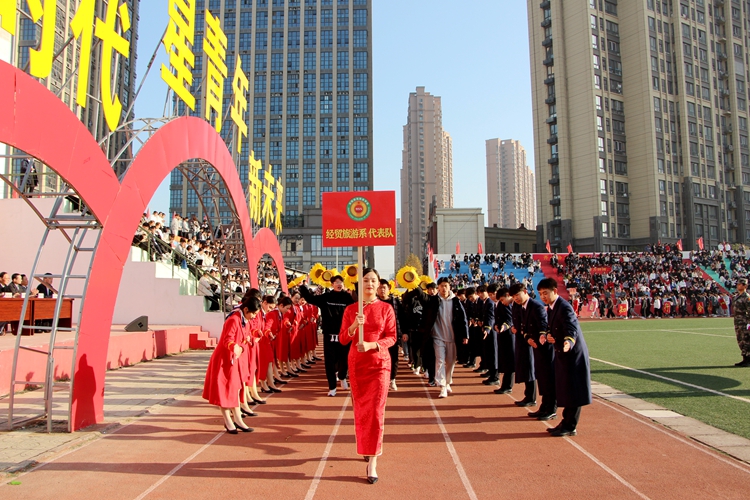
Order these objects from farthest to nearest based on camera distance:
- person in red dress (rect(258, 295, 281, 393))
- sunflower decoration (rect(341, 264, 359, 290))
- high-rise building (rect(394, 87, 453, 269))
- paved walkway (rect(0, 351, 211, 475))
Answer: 1. high-rise building (rect(394, 87, 453, 269))
2. sunflower decoration (rect(341, 264, 359, 290))
3. person in red dress (rect(258, 295, 281, 393))
4. paved walkway (rect(0, 351, 211, 475))

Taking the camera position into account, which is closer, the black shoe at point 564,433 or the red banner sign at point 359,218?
the red banner sign at point 359,218

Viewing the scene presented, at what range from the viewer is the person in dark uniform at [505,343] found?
8.40 metres

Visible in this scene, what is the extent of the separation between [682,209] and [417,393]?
54.6m

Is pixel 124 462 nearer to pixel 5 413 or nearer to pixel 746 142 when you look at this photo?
pixel 5 413

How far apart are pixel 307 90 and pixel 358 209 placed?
232ft

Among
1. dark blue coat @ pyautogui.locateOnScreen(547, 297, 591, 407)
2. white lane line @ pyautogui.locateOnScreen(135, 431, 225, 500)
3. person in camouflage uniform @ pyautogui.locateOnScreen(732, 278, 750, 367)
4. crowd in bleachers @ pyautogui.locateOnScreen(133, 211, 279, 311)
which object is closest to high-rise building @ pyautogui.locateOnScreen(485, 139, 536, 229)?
crowd in bleachers @ pyautogui.locateOnScreen(133, 211, 279, 311)

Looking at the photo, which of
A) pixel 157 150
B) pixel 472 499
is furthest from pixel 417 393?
pixel 157 150

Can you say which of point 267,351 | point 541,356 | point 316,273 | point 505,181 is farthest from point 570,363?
point 505,181

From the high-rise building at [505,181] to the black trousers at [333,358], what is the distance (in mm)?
104789

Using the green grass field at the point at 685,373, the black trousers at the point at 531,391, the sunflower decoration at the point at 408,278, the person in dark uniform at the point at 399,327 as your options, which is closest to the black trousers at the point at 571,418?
the green grass field at the point at 685,373

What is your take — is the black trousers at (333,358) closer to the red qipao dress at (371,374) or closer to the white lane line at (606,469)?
the red qipao dress at (371,374)

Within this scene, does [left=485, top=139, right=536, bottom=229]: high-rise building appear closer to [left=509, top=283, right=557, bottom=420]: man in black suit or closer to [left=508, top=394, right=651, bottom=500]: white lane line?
[left=509, top=283, right=557, bottom=420]: man in black suit

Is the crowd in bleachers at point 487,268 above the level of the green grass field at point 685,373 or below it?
above

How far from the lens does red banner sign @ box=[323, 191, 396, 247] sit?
5.38 m
